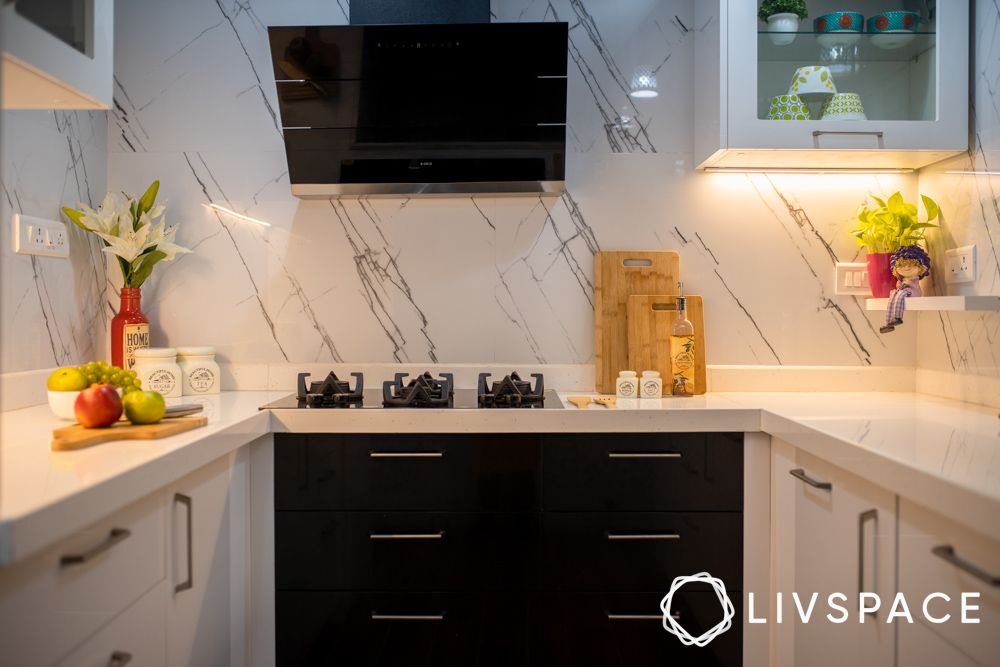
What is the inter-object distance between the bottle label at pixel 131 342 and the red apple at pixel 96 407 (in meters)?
0.78

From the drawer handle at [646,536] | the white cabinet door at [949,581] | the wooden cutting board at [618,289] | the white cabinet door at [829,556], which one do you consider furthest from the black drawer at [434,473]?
the white cabinet door at [949,581]

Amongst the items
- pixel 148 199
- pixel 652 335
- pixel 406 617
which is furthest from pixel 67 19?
pixel 652 335

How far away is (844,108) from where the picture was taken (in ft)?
6.96

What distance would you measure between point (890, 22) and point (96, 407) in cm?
233

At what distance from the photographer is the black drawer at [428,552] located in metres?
1.92

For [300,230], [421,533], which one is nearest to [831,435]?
[421,533]

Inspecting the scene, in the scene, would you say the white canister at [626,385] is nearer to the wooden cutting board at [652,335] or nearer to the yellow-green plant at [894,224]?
the wooden cutting board at [652,335]

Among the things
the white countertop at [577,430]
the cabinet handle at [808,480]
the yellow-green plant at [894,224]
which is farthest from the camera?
the yellow-green plant at [894,224]

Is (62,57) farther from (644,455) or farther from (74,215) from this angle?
(644,455)

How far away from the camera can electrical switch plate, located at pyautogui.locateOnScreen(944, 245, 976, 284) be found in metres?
2.05

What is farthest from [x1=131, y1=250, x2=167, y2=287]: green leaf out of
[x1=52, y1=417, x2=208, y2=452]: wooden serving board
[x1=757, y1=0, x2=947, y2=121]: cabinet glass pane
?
[x1=757, y1=0, x2=947, y2=121]: cabinet glass pane

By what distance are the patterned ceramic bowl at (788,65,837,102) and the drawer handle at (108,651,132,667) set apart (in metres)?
2.15

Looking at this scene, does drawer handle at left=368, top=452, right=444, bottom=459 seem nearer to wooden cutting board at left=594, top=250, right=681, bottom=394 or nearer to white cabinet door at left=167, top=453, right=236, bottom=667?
white cabinet door at left=167, top=453, right=236, bottom=667

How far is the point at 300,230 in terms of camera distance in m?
2.46
